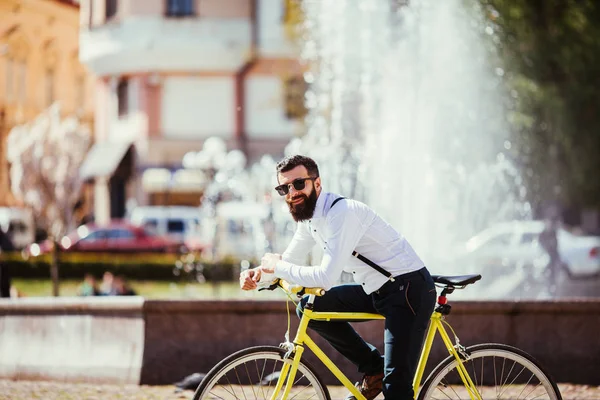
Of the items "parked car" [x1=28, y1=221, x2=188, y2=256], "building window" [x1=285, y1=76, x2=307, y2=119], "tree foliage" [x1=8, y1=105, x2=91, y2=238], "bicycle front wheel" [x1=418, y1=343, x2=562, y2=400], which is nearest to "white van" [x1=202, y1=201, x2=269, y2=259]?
"parked car" [x1=28, y1=221, x2=188, y2=256]

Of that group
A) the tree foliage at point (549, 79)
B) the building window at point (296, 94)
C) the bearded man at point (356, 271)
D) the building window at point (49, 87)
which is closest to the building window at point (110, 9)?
the building window at point (296, 94)

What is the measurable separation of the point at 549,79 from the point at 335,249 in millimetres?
21713

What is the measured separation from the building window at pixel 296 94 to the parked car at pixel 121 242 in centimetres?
947

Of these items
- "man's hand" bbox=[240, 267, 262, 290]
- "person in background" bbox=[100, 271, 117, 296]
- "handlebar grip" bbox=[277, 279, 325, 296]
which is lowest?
"person in background" bbox=[100, 271, 117, 296]

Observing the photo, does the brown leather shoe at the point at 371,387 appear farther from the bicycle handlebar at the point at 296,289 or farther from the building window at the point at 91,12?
the building window at the point at 91,12

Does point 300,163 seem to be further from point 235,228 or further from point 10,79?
point 10,79

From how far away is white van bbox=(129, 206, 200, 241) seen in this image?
36188mm

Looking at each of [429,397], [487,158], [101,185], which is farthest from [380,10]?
[101,185]

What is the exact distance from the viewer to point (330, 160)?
65.4ft

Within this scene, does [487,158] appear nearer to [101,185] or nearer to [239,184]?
[239,184]

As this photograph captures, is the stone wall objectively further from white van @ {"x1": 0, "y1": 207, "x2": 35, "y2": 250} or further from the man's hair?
white van @ {"x1": 0, "y1": 207, "x2": 35, "y2": 250}

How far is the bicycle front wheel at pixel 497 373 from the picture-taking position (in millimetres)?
5703

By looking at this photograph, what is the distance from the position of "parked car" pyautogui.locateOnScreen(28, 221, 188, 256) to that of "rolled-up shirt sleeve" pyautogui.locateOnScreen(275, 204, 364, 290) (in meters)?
26.4

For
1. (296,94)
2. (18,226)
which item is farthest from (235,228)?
(18,226)
